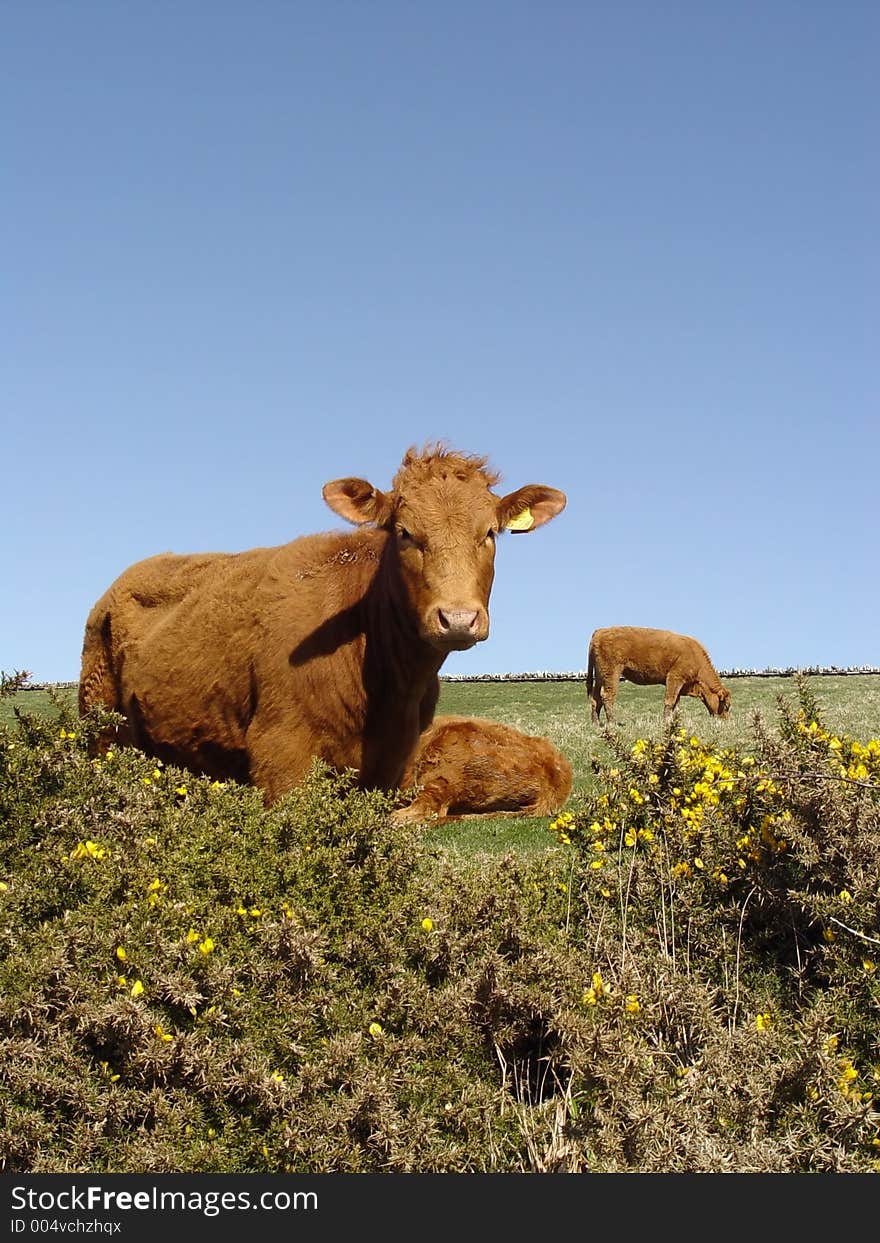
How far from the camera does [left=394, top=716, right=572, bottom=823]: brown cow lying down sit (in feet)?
49.9

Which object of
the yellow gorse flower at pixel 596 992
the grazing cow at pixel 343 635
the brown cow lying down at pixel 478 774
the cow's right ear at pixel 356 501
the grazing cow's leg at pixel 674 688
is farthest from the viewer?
the grazing cow's leg at pixel 674 688

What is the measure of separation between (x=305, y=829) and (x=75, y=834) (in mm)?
1309

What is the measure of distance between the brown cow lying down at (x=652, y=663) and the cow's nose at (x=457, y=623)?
31.0 metres

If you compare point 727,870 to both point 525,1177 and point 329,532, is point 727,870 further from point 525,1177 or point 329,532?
point 329,532

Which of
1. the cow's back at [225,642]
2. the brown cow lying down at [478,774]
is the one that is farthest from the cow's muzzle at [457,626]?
the brown cow lying down at [478,774]

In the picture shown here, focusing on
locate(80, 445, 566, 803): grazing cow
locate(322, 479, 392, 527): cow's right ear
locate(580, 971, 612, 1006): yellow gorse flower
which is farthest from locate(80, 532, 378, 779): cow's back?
locate(580, 971, 612, 1006): yellow gorse flower

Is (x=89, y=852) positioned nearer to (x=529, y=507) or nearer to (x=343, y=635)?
(x=343, y=635)

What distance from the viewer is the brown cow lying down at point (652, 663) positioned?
3916 centimetres

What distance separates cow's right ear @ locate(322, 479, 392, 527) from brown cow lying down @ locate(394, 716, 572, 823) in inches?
242

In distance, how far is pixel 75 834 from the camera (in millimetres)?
6699

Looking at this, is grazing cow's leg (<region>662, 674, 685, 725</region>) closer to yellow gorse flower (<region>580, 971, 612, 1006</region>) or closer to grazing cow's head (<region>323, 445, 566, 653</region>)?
grazing cow's head (<region>323, 445, 566, 653</region>)

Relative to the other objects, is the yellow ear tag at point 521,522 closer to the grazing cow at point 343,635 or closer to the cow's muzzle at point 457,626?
the grazing cow at point 343,635

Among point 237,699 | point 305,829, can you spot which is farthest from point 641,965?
point 237,699

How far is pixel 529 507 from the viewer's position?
383 inches
